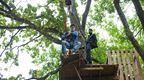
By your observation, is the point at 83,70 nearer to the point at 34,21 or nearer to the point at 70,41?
the point at 70,41

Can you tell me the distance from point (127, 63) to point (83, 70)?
1604 mm

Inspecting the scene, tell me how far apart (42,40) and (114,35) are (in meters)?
6.35

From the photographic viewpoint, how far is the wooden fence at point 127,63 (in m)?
9.16

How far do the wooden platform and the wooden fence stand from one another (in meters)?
0.34

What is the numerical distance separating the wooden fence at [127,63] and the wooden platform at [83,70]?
0.34 meters

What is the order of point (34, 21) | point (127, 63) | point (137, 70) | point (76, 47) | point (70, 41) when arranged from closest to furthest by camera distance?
point (76, 47), point (70, 41), point (137, 70), point (127, 63), point (34, 21)

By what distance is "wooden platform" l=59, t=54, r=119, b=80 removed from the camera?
8258 millimetres

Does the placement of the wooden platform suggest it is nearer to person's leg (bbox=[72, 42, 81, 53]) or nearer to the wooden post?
person's leg (bbox=[72, 42, 81, 53])

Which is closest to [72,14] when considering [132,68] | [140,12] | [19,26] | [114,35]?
[19,26]

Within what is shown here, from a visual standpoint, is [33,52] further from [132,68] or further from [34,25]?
[132,68]

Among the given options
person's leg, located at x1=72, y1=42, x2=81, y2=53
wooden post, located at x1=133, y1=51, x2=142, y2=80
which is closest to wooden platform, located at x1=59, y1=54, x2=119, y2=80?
person's leg, located at x1=72, y1=42, x2=81, y2=53

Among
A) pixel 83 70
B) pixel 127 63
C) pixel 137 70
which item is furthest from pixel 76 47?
pixel 137 70

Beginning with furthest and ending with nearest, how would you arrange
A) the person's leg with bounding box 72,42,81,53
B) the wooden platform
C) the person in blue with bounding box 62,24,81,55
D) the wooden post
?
the wooden post, the person in blue with bounding box 62,24,81,55, the person's leg with bounding box 72,42,81,53, the wooden platform

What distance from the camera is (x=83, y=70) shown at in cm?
871
